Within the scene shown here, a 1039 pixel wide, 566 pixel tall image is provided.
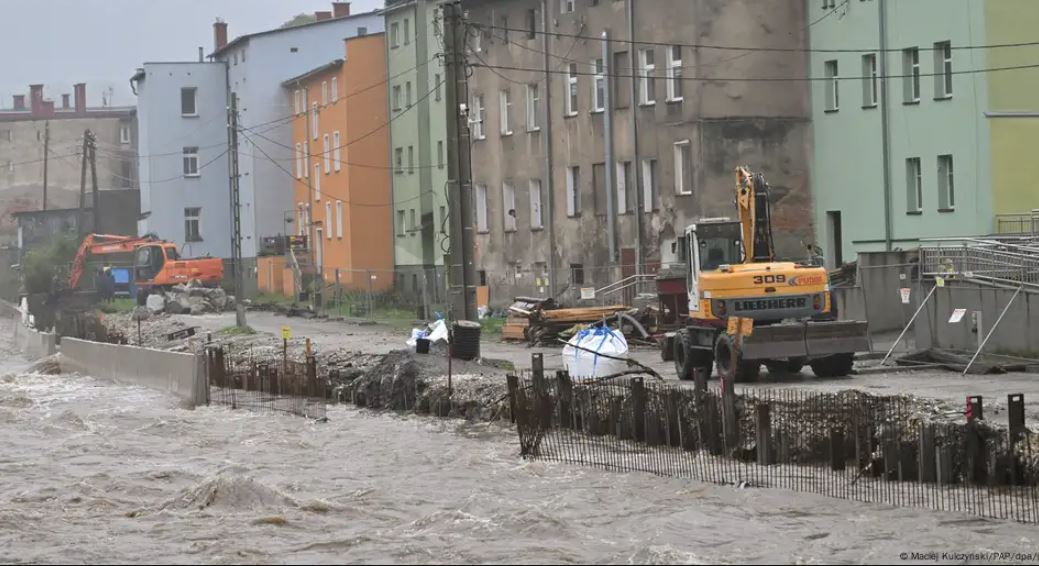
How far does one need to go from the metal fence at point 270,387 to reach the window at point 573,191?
23.4 meters

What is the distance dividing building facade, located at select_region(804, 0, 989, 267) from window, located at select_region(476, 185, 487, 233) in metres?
18.3

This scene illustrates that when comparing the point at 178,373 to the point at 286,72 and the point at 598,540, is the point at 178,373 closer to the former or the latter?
the point at 598,540

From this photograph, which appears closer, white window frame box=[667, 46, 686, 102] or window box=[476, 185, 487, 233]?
white window frame box=[667, 46, 686, 102]

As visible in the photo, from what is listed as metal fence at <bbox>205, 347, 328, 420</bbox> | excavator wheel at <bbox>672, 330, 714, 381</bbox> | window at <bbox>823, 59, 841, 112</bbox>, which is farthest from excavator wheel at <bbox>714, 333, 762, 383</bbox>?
window at <bbox>823, 59, 841, 112</bbox>

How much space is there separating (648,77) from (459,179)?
22.4 meters

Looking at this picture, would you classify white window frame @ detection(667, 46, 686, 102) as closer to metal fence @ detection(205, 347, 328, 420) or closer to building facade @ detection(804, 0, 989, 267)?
building facade @ detection(804, 0, 989, 267)

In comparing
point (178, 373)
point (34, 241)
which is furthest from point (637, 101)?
point (34, 241)

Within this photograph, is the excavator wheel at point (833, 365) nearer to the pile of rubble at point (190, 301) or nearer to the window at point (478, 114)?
the window at point (478, 114)

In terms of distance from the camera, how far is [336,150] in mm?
80875

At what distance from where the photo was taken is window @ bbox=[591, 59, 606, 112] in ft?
185

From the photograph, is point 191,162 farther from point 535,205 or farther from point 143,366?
point 143,366

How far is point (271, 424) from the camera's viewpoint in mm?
28703

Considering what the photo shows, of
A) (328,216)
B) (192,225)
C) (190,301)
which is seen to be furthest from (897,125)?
(192,225)

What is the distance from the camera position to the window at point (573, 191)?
58281mm
